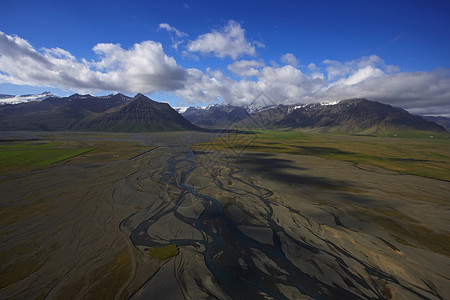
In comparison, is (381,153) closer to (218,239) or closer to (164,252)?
(218,239)

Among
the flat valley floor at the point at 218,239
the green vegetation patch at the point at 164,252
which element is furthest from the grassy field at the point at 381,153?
the green vegetation patch at the point at 164,252

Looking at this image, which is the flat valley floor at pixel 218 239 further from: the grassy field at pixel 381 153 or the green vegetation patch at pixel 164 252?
the grassy field at pixel 381 153

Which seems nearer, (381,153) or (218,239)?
(218,239)

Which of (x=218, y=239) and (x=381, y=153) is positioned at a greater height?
(x=218, y=239)

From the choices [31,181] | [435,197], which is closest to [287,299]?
[435,197]

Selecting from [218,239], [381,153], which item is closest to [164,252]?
[218,239]

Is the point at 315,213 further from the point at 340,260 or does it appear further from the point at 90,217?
the point at 90,217
